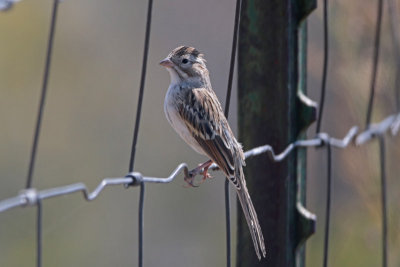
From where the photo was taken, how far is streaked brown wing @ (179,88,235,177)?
4097mm

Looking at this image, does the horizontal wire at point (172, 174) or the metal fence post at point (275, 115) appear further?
the metal fence post at point (275, 115)

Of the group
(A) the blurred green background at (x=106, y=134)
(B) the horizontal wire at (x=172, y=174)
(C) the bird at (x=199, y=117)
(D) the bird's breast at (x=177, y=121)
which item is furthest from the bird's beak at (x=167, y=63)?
(A) the blurred green background at (x=106, y=134)

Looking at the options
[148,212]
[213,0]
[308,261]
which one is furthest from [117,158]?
[308,261]

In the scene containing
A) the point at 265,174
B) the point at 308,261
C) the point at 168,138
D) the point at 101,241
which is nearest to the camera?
the point at 265,174

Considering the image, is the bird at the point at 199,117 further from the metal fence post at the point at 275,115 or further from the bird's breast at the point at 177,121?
the metal fence post at the point at 275,115

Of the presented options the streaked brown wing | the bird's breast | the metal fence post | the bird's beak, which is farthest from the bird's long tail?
the bird's beak

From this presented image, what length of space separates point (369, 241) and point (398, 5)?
4.58 feet

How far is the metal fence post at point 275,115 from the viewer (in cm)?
337

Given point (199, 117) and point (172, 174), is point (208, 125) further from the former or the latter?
point (172, 174)

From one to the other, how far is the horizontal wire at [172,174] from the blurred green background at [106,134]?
318 centimetres

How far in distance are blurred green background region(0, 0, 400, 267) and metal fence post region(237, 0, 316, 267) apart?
4.03 metres

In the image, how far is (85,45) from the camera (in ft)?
29.5

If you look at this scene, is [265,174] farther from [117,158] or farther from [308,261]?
[117,158]

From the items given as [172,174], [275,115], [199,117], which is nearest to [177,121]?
[199,117]
